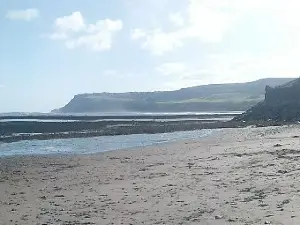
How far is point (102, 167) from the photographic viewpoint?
24516 millimetres

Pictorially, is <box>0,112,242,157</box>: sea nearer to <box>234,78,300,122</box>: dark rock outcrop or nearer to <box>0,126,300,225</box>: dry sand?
<box>0,126,300,225</box>: dry sand

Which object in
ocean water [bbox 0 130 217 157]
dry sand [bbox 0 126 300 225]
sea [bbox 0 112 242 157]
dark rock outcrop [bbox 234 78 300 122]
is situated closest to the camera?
dry sand [bbox 0 126 300 225]

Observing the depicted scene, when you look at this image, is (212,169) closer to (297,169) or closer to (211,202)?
(297,169)

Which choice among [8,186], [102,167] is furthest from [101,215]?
[102,167]

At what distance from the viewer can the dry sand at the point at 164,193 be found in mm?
11211

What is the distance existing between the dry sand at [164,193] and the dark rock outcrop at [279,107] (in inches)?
1776

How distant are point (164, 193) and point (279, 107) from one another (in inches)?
2549

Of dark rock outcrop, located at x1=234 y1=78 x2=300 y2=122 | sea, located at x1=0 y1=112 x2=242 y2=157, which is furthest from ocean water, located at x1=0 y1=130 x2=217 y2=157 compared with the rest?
dark rock outcrop, located at x1=234 y1=78 x2=300 y2=122

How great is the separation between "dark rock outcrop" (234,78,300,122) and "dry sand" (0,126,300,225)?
45113 mm

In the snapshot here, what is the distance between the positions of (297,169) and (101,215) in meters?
7.52

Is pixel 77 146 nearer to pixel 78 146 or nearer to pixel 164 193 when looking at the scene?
pixel 78 146

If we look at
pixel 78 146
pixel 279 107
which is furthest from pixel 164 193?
pixel 279 107

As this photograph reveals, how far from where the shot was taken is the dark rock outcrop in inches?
2675

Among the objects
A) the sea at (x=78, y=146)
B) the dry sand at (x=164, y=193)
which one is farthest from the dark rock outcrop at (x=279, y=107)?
the dry sand at (x=164, y=193)
